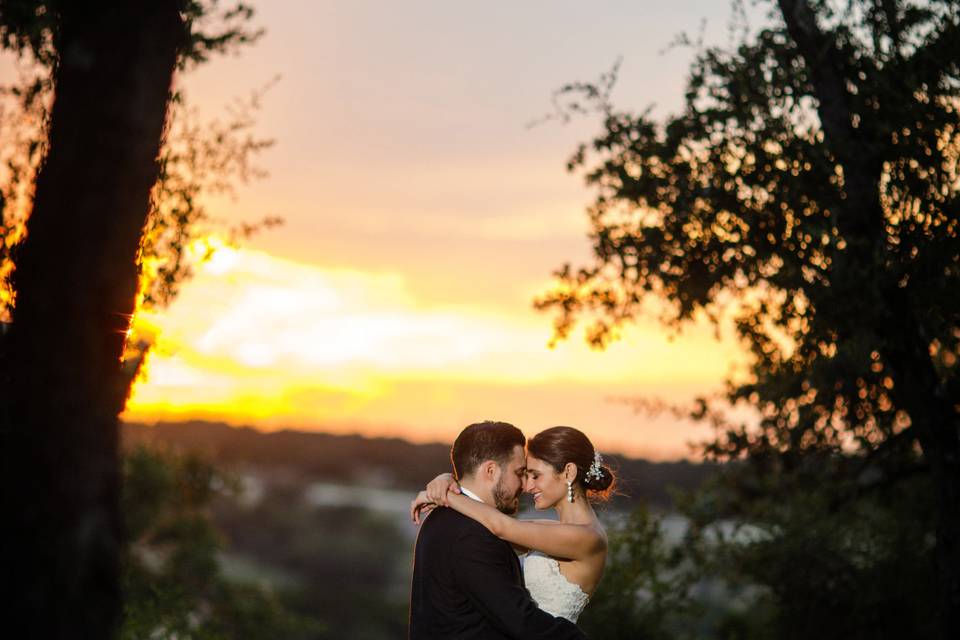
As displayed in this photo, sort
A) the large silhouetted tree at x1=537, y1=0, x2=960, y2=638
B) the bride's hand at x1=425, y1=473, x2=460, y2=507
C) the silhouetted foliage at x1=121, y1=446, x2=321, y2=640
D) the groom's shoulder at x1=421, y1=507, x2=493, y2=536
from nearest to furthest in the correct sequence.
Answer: the groom's shoulder at x1=421, y1=507, x2=493, y2=536 < the bride's hand at x1=425, y1=473, x2=460, y2=507 < the large silhouetted tree at x1=537, y1=0, x2=960, y2=638 < the silhouetted foliage at x1=121, y1=446, x2=321, y2=640

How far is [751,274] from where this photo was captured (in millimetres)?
11992

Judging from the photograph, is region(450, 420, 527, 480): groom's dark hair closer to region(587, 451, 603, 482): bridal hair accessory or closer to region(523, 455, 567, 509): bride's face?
region(523, 455, 567, 509): bride's face

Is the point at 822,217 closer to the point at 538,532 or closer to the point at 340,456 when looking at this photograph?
the point at 538,532

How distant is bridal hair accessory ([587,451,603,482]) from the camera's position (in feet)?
23.7

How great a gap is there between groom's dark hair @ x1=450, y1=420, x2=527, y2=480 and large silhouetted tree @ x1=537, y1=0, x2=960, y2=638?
17.3 ft

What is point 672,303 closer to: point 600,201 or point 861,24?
point 600,201

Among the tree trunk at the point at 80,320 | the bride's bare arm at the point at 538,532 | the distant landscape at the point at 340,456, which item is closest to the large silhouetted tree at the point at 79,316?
the tree trunk at the point at 80,320

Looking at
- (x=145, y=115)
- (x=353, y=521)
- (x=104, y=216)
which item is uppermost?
(x=145, y=115)

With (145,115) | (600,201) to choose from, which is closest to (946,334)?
(600,201)

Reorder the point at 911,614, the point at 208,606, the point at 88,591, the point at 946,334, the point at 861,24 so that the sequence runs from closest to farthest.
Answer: the point at 88,591, the point at 946,334, the point at 861,24, the point at 911,614, the point at 208,606

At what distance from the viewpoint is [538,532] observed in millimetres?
6473

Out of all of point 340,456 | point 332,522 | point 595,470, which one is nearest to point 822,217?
point 595,470

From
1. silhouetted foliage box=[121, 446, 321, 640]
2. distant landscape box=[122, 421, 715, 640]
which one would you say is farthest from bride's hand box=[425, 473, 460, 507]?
distant landscape box=[122, 421, 715, 640]

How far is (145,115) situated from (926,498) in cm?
1377
